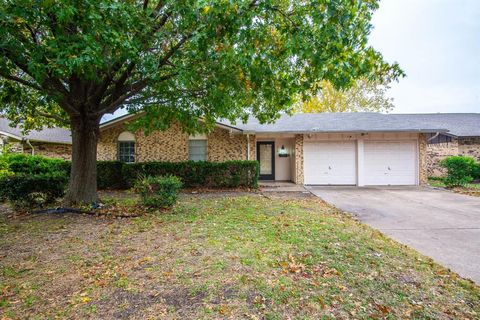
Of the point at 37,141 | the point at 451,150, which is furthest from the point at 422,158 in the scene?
the point at 37,141

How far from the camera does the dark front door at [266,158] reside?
15367 millimetres

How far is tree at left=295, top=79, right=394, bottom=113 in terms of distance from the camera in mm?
26422

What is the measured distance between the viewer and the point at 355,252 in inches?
158

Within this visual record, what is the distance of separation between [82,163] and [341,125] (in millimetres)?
11604

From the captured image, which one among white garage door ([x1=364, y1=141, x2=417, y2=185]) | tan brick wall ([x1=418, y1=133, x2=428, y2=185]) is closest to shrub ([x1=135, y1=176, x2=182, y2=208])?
white garage door ([x1=364, y1=141, x2=417, y2=185])

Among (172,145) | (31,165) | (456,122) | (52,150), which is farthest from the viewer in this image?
(456,122)

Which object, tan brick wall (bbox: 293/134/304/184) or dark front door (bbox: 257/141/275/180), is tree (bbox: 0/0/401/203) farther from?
dark front door (bbox: 257/141/275/180)

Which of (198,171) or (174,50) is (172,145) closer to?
(198,171)

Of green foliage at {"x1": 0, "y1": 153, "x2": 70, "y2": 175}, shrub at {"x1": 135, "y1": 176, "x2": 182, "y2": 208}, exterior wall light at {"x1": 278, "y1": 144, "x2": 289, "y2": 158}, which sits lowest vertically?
shrub at {"x1": 135, "y1": 176, "x2": 182, "y2": 208}

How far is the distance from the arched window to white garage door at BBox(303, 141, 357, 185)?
8808 mm

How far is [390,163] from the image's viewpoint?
13391 millimetres

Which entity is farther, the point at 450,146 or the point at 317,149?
the point at 450,146

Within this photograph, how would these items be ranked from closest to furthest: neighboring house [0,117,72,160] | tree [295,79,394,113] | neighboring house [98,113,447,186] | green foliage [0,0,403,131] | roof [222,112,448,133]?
green foliage [0,0,403,131]
roof [222,112,448,133]
neighboring house [98,113,447,186]
neighboring house [0,117,72,160]
tree [295,79,394,113]

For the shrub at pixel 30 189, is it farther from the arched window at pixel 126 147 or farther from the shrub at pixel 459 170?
the shrub at pixel 459 170
